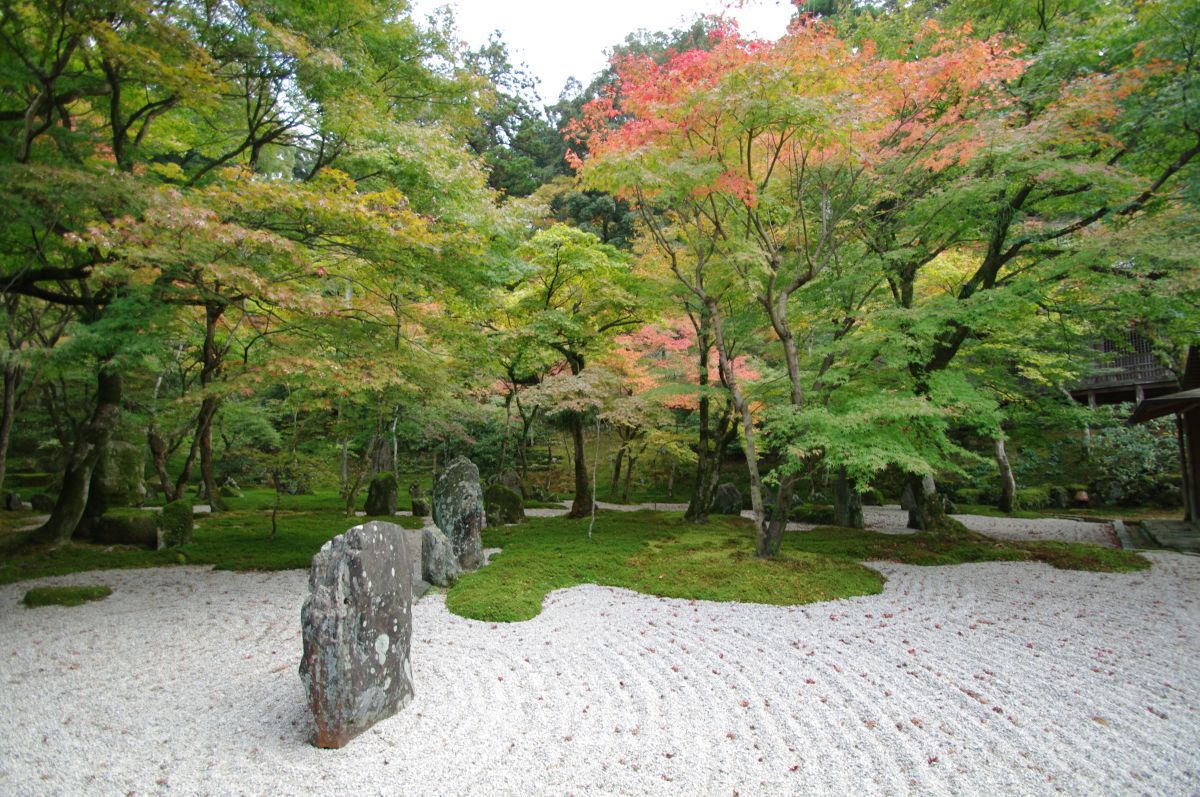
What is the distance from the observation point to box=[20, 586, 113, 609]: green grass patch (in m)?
6.32

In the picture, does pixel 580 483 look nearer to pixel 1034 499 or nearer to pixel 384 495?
pixel 384 495

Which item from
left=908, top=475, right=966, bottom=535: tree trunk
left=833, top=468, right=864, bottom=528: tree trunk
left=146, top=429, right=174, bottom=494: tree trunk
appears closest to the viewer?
left=908, top=475, right=966, bottom=535: tree trunk

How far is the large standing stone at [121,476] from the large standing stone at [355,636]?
875 centimetres

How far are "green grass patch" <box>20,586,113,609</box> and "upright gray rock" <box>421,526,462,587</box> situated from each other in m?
3.75

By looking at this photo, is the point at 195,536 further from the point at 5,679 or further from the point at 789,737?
the point at 789,737

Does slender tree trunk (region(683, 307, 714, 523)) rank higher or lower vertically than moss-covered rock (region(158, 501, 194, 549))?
higher

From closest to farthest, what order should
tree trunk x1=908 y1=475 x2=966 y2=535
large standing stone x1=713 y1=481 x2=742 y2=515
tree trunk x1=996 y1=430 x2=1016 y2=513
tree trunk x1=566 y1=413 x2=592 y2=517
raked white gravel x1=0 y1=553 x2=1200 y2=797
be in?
raked white gravel x1=0 y1=553 x2=1200 y2=797
tree trunk x1=908 y1=475 x2=966 y2=535
tree trunk x1=566 y1=413 x2=592 y2=517
tree trunk x1=996 y1=430 x2=1016 y2=513
large standing stone x1=713 y1=481 x2=742 y2=515

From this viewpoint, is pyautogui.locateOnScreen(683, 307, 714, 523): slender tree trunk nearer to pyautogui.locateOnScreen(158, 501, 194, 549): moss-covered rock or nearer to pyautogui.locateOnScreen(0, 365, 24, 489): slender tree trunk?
pyautogui.locateOnScreen(158, 501, 194, 549): moss-covered rock

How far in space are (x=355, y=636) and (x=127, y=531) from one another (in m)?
8.62

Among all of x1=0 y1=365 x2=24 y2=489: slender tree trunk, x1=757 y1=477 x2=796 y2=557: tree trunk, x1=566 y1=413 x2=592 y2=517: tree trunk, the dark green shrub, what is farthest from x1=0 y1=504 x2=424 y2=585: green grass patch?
Answer: the dark green shrub

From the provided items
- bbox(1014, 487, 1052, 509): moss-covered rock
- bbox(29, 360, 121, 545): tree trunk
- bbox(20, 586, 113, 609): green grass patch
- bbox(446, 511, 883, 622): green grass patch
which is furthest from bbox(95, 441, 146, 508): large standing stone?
bbox(1014, 487, 1052, 509): moss-covered rock

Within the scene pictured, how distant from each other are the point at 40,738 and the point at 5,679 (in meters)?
1.48

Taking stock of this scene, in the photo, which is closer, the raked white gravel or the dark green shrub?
the raked white gravel

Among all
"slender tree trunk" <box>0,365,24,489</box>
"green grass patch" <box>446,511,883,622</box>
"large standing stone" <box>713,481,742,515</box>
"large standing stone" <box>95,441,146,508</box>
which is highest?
"slender tree trunk" <box>0,365,24,489</box>
